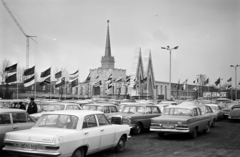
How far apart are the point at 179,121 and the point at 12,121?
6.65m

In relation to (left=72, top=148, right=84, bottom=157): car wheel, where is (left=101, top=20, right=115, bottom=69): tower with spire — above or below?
above

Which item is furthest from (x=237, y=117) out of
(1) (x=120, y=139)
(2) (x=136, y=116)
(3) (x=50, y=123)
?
(3) (x=50, y=123)

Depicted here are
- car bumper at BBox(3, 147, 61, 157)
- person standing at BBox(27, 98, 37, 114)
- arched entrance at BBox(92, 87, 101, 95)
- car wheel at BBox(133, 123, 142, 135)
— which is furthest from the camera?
arched entrance at BBox(92, 87, 101, 95)

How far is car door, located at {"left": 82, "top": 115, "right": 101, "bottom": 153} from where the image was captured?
7781 mm

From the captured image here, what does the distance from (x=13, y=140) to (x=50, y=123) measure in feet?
3.60

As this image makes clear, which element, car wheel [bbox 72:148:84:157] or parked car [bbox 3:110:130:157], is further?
car wheel [bbox 72:148:84:157]

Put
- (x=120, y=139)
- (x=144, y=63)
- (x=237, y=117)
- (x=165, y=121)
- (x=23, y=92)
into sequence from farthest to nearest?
(x=144, y=63) → (x=23, y=92) → (x=237, y=117) → (x=165, y=121) → (x=120, y=139)

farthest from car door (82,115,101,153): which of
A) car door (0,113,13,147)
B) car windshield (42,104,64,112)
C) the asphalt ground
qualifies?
car windshield (42,104,64,112)

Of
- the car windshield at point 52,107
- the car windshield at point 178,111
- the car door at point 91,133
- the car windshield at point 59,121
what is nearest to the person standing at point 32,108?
the car windshield at point 52,107

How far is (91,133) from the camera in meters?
7.96

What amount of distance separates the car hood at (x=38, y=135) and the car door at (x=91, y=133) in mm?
585

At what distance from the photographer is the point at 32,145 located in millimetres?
6848

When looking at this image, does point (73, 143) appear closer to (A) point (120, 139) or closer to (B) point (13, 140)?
(B) point (13, 140)

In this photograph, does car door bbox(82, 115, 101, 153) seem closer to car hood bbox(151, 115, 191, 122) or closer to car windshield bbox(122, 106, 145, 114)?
car hood bbox(151, 115, 191, 122)
